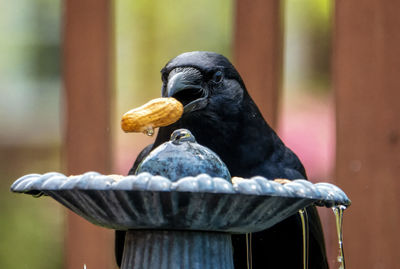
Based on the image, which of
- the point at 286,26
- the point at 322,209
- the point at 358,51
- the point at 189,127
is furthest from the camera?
the point at 286,26

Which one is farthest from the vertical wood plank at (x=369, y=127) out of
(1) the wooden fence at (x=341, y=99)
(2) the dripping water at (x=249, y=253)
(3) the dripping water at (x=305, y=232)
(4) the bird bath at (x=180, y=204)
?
(4) the bird bath at (x=180, y=204)

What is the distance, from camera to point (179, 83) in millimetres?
2357

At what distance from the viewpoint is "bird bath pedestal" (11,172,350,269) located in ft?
5.51

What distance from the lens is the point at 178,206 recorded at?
175 cm

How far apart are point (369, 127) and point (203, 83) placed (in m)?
0.97

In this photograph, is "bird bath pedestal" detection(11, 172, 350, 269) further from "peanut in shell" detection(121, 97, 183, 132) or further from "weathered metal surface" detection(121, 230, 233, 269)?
"peanut in shell" detection(121, 97, 183, 132)

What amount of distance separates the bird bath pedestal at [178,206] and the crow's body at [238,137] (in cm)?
58

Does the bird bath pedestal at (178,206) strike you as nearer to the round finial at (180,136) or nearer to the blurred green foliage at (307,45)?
the round finial at (180,136)

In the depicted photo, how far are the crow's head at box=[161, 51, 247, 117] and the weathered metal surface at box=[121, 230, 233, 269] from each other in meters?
0.55

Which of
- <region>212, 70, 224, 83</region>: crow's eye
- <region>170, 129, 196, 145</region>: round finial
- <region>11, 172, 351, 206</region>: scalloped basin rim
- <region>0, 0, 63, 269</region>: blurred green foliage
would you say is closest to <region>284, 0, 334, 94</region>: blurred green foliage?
<region>0, 0, 63, 269</region>: blurred green foliage

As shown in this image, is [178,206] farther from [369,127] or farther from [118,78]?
[118,78]

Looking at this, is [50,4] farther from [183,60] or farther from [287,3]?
[183,60]

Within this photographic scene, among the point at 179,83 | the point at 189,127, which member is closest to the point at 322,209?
the point at 189,127

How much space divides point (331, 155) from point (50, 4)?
1.50m
